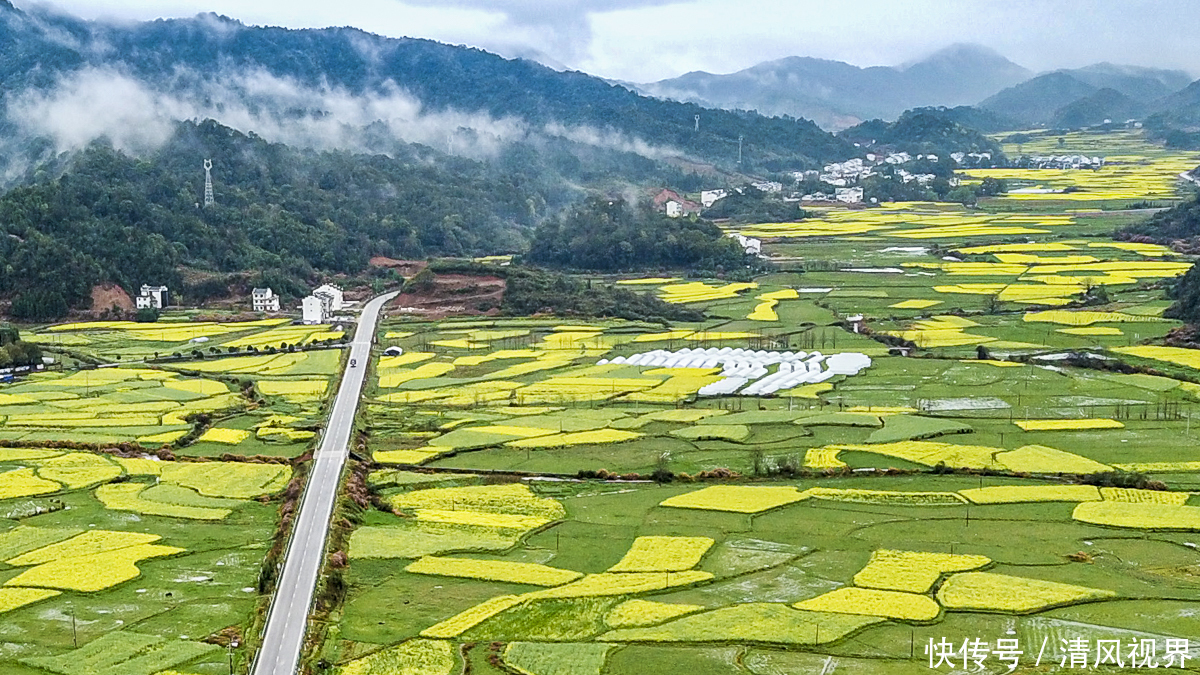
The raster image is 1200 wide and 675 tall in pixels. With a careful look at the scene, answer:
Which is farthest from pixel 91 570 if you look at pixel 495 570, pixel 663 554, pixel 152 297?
pixel 152 297

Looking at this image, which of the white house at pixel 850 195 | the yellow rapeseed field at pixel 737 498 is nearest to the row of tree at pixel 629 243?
the white house at pixel 850 195

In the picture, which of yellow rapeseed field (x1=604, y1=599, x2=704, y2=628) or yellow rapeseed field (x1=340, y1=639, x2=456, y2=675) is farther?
yellow rapeseed field (x1=604, y1=599, x2=704, y2=628)

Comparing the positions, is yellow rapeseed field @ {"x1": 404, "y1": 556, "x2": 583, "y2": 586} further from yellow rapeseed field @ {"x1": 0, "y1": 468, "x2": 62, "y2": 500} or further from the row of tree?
the row of tree

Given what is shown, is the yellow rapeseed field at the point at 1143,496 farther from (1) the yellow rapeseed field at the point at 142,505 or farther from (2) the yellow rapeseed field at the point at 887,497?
(1) the yellow rapeseed field at the point at 142,505

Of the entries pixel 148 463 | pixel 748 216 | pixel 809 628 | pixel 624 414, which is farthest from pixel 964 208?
pixel 809 628

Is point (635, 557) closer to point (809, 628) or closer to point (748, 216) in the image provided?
point (809, 628)

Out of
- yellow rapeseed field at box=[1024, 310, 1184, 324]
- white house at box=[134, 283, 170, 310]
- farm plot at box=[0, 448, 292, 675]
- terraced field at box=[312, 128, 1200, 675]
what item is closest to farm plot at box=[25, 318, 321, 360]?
white house at box=[134, 283, 170, 310]
